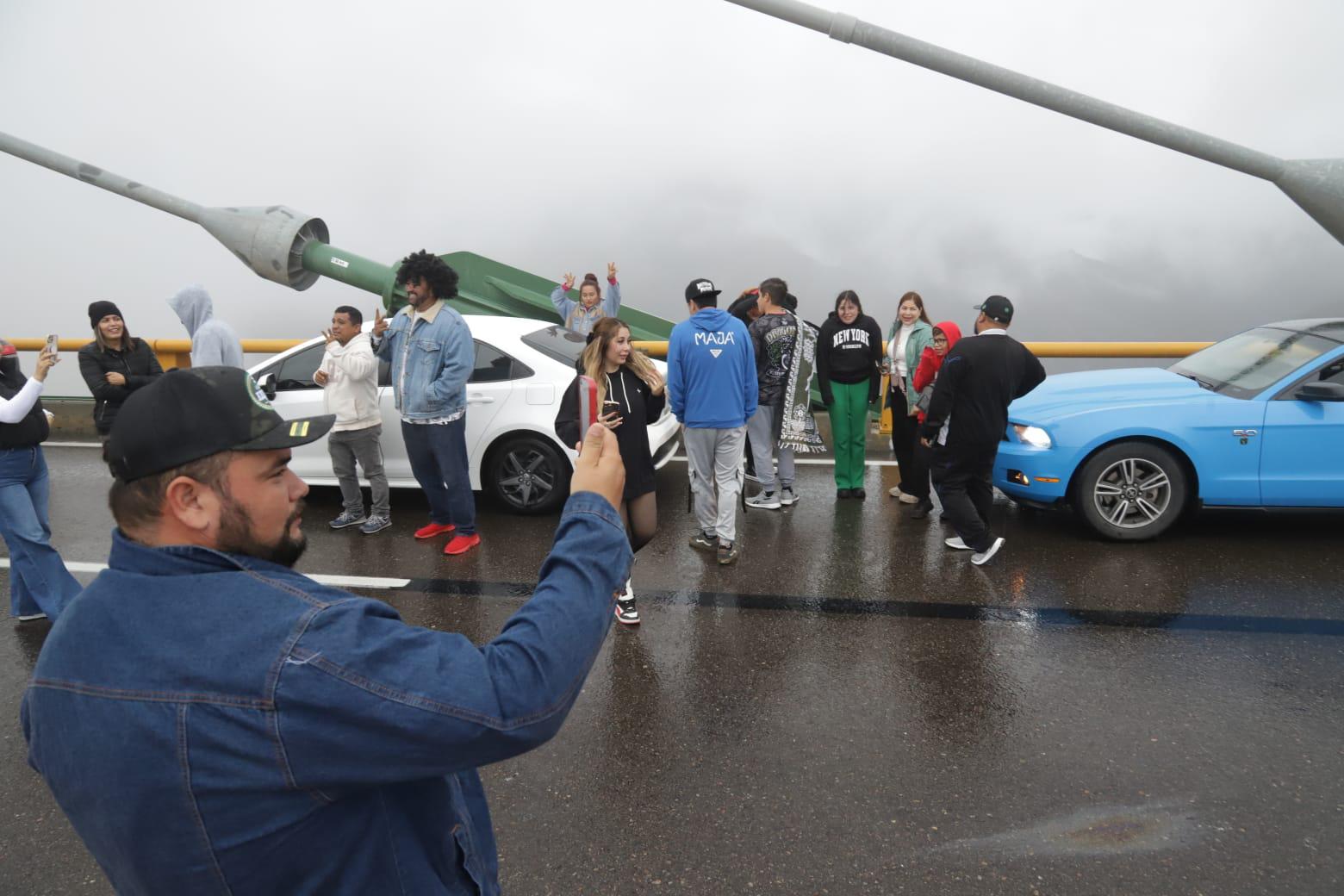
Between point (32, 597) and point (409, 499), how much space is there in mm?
3124

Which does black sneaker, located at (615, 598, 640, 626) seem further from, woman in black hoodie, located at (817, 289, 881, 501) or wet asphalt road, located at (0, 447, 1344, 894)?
woman in black hoodie, located at (817, 289, 881, 501)

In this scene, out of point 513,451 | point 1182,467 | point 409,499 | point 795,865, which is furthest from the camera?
point 409,499

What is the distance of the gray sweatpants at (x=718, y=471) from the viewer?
5.88 meters

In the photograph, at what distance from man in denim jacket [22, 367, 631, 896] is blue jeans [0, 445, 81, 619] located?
4185 mm

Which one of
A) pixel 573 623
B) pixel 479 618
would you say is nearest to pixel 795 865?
pixel 573 623

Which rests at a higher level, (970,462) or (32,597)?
(970,462)

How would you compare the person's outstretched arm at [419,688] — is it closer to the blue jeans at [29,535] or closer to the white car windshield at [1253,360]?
the blue jeans at [29,535]

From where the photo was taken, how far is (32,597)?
4.95 meters

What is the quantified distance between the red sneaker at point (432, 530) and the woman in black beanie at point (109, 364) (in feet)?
6.57

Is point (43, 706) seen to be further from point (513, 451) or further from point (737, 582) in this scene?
point (513, 451)

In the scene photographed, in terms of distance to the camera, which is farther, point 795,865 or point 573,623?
point 795,865

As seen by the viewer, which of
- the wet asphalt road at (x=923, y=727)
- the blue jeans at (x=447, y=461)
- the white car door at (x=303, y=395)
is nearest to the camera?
the wet asphalt road at (x=923, y=727)

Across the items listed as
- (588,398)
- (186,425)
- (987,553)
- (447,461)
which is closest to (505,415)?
(447,461)

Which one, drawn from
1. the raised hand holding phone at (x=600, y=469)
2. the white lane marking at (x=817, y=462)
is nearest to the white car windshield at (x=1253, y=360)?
the white lane marking at (x=817, y=462)
